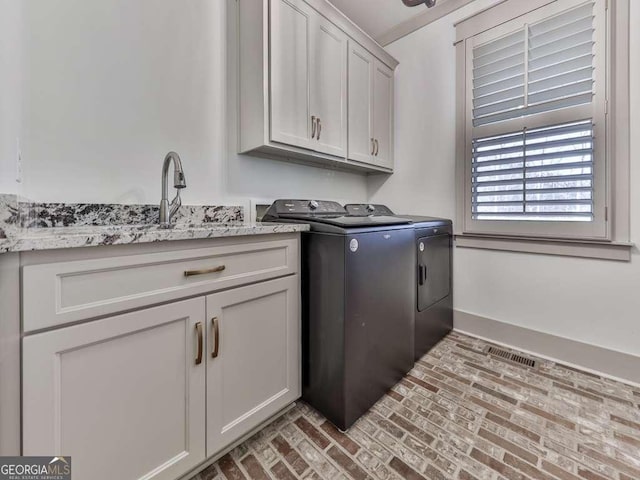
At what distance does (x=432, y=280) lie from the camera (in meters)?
1.95

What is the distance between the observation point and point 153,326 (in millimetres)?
870

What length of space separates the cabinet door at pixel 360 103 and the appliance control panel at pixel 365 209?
14.6 inches

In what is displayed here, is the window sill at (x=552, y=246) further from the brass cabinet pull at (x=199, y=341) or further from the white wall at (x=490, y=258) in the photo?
the brass cabinet pull at (x=199, y=341)

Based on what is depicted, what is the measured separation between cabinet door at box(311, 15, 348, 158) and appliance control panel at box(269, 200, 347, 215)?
14.4 inches

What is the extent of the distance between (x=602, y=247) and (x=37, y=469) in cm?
265

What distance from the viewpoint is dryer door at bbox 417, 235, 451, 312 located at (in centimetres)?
181

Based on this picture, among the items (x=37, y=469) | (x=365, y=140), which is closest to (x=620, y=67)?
(x=365, y=140)

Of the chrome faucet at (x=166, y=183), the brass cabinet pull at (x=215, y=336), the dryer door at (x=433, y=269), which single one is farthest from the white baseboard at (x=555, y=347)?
the chrome faucet at (x=166, y=183)

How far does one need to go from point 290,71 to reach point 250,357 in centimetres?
157

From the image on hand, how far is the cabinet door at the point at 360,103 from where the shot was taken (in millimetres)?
2092

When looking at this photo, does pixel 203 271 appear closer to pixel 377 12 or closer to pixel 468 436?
pixel 468 436

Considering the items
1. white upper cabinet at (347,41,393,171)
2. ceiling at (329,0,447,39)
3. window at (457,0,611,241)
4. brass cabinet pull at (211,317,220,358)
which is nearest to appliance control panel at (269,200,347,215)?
white upper cabinet at (347,41,393,171)

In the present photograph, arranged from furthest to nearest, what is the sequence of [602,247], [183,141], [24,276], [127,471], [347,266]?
1. [602,247]
2. [183,141]
3. [347,266]
4. [127,471]
5. [24,276]

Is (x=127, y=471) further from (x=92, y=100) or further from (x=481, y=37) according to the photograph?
(x=481, y=37)
